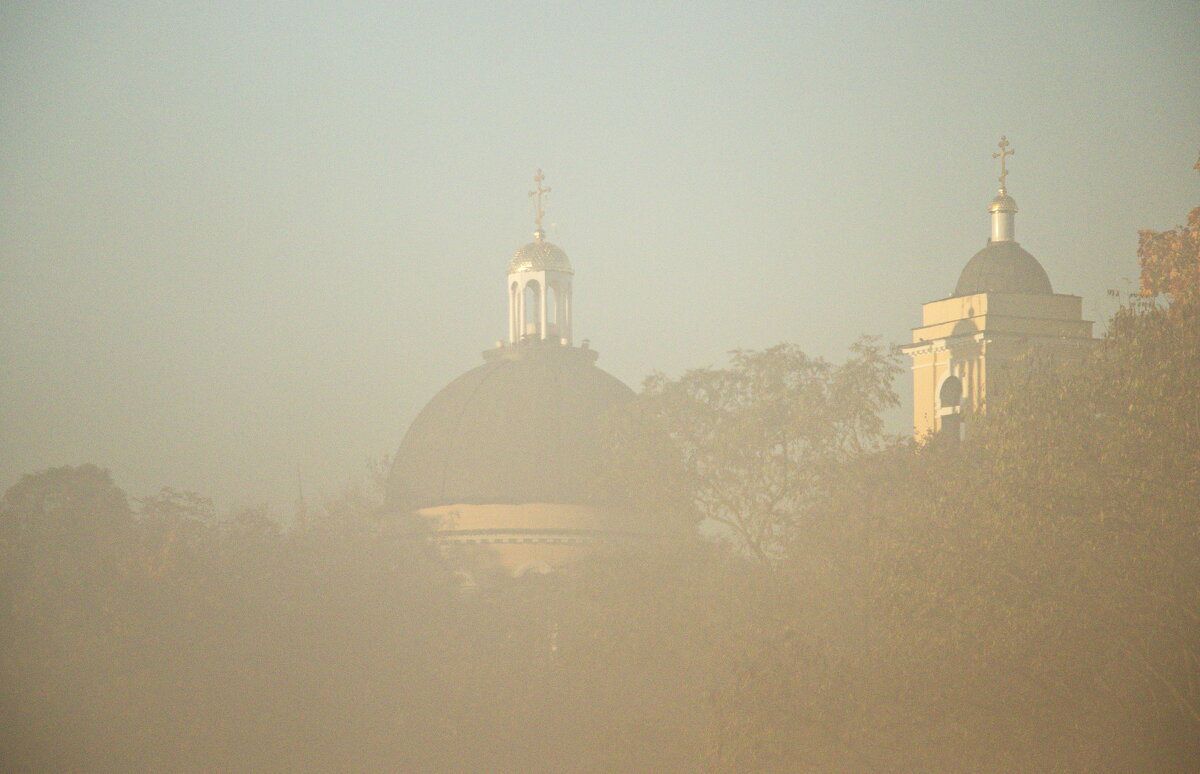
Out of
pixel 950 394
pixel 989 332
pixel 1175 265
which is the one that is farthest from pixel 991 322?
pixel 1175 265

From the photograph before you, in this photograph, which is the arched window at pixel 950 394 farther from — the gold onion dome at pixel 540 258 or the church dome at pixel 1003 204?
the gold onion dome at pixel 540 258

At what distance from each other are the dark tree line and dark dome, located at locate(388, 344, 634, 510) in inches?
130

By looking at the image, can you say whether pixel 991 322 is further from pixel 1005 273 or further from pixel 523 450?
pixel 523 450

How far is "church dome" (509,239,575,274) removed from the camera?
174ft

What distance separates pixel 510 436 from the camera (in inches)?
1918

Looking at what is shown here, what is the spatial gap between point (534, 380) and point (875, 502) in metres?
19.5

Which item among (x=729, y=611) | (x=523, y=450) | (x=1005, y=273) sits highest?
(x=1005, y=273)

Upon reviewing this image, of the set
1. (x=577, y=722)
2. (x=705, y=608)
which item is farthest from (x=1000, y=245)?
(x=577, y=722)

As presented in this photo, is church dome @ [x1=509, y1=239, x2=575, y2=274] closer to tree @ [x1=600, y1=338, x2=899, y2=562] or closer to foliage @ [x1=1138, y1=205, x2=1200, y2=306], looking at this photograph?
tree @ [x1=600, y1=338, x2=899, y2=562]

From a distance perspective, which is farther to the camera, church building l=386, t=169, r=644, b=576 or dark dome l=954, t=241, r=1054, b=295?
church building l=386, t=169, r=644, b=576

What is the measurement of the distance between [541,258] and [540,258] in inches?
1.2

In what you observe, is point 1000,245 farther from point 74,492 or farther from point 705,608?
point 74,492

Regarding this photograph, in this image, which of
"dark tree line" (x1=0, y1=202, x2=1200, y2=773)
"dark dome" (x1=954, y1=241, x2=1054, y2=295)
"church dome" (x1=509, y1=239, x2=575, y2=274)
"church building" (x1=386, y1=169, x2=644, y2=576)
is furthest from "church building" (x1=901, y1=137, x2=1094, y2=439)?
"church dome" (x1=509, y1=239, x2=575, y2=274)

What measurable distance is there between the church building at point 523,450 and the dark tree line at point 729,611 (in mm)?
2199
